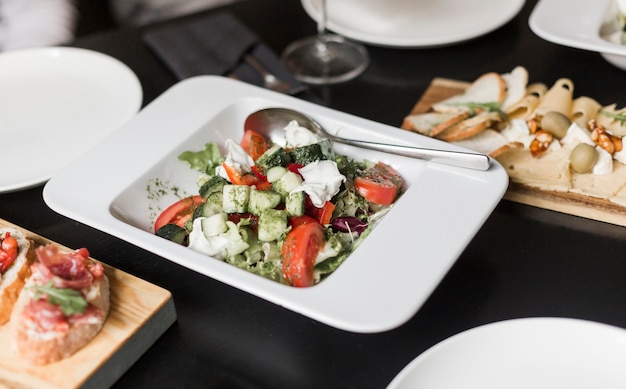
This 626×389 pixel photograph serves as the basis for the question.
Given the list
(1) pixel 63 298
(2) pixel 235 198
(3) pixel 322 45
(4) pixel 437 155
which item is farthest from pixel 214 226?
(3) pixel 322 45

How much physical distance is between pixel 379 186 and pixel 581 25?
0.75 meters

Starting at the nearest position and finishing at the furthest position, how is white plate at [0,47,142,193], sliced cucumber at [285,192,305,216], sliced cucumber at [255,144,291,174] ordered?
sliced cucumber at [285,192,305,216]
sliced cucumber at [255,144,291,174]
white plate at [0,47,142,193]

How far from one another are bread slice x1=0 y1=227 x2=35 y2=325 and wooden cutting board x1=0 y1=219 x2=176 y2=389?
0.03 metres

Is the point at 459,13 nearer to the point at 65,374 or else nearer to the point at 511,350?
the point at 511,350

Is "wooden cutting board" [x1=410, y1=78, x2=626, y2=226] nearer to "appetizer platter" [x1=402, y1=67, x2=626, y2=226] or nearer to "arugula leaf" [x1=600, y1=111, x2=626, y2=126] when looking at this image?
"appetizer platter" [x1=402, y1=67, x2=626, y2=226]

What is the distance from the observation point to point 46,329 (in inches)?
43.6

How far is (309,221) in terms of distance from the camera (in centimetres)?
132

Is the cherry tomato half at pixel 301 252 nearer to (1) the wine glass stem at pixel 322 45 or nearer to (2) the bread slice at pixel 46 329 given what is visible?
(2) the bread slice at pixel 46 329

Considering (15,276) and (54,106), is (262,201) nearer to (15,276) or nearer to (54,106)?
(15,276)

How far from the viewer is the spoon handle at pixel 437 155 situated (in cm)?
133

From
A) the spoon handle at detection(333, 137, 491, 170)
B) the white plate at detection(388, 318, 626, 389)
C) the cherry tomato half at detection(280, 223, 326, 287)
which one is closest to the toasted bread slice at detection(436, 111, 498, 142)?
the spoon handle at detection(333, 137, 491, 170)

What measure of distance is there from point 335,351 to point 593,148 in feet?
2.21

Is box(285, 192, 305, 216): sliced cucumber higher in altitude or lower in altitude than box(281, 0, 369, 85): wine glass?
higher

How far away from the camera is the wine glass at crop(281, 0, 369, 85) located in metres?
2.00
